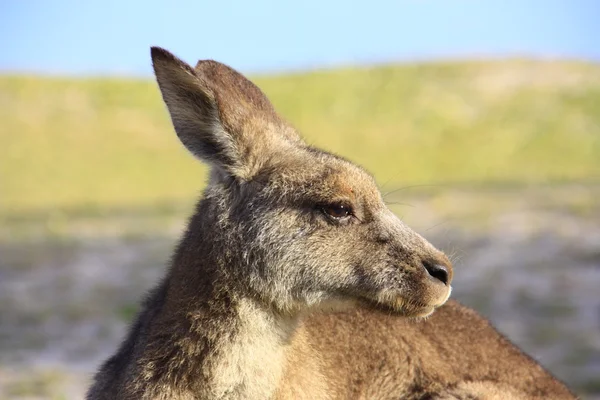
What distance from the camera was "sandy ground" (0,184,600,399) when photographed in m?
10.7

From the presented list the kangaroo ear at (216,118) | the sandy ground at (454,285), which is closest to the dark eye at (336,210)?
the kangaroo ear at (216,118)

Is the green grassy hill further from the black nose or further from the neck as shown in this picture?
the black nose

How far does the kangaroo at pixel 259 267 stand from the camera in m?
5.23

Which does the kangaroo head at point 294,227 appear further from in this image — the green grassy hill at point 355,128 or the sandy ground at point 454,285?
the green grassy hill at point 355,128

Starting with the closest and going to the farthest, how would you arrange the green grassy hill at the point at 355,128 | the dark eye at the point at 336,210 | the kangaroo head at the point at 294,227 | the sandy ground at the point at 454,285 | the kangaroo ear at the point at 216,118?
the kangaroo ear at the point at 216,118, the kangaroo head at the point at 294,227, the dark eye at the point at 336,210, the sandy ground at the point at 454,285, the green grassy hill at the point at 355,128

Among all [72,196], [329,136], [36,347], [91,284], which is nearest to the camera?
[36,347]

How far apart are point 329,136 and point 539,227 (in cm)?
2347

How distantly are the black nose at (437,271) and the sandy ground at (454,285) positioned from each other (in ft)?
8.97

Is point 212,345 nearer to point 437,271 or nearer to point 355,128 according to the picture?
point 437,271

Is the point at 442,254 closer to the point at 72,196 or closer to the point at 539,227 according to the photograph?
the point at 539,227

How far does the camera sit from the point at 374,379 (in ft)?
19.8

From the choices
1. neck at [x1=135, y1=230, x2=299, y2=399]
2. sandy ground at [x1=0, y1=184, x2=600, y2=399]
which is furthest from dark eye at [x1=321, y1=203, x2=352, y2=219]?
sandy ground at [x1=0, y1=184, x2=600, y2=399]

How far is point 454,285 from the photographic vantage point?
1417 centimetres

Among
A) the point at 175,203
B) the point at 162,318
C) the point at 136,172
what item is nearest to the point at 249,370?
the point at 162,318
